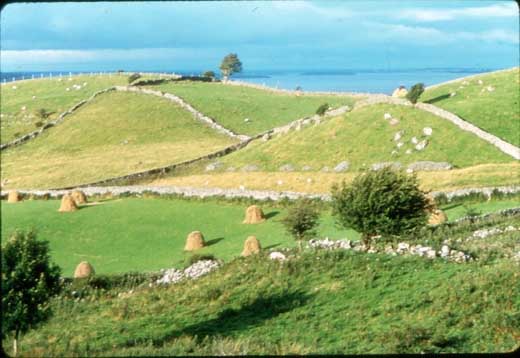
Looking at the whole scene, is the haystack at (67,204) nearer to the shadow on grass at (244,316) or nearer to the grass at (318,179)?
the grass at (318,179)

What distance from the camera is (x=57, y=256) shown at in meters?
11.3

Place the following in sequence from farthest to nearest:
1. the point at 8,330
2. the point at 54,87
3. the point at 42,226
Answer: the point at 54,87 < the point at 42,226 < the point at 8,330

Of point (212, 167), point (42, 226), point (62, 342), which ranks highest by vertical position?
point (212, 167)

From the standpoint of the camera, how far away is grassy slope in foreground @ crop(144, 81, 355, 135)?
1334 centimetres

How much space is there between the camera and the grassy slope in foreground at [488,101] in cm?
1410

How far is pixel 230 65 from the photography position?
11.9m

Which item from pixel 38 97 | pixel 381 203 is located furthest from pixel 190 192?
pixel 381 203

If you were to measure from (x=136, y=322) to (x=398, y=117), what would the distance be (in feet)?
23.7

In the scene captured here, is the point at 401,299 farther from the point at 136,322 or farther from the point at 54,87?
the point at 54,87

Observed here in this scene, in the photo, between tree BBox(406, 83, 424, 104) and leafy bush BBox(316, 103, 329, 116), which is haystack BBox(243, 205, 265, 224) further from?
tree BBox(406, 83, 424, 104)

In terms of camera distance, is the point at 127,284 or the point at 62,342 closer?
the point at 62,342

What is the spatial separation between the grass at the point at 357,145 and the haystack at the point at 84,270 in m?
3.45

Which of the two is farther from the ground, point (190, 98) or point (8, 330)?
point (190, 98)

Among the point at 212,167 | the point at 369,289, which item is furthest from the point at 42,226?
the point at 369,289
